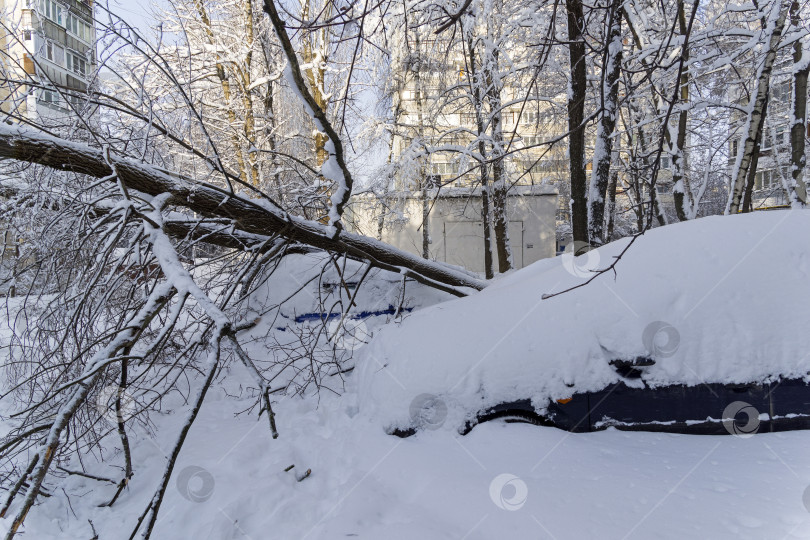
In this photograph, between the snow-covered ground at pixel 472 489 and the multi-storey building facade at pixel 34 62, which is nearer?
the snow-covered ground at pixel 472 489

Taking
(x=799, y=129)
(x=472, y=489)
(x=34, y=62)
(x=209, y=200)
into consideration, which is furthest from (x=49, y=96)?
(x=799, y=129)

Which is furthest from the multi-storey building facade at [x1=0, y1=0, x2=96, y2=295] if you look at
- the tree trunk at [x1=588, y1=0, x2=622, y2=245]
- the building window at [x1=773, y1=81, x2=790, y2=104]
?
the building window at [x1=773, y1=81, x2=790, y2=104]

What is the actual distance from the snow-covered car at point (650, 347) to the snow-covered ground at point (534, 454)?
0.05 feet

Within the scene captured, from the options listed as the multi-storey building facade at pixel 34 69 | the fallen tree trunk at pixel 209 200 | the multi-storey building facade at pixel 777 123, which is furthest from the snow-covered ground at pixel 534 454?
the multi-storey building facade at pixel 777 123

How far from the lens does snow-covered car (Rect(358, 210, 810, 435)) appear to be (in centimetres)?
276

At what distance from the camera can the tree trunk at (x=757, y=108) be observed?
681cm

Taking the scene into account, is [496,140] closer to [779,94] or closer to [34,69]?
[34,69]

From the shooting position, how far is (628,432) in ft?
9.64

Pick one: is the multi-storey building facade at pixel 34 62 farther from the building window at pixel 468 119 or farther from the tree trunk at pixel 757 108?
the building window at pixel 468 119

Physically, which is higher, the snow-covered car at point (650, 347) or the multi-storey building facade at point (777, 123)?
the multi-storey building facade at point (777, 123)

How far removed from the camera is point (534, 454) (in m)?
2.83

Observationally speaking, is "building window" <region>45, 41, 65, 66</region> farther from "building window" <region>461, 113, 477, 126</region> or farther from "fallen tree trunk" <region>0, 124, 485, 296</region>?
"building window" <region>461, 113, 477, 126</region>

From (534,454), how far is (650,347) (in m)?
1.04

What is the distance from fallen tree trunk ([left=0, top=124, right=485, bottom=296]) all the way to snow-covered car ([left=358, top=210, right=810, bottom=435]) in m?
1.58
